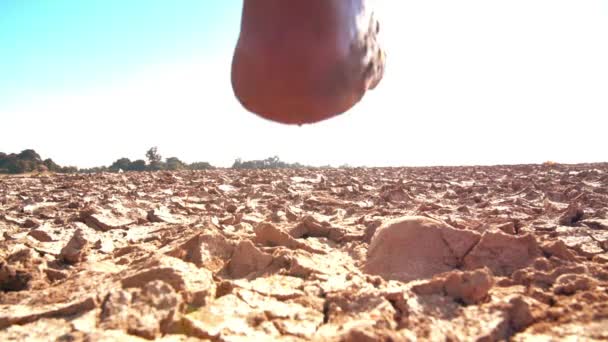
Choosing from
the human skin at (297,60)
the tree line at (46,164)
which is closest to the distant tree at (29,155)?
the tree line at (46,164)

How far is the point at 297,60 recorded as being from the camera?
0.70 m

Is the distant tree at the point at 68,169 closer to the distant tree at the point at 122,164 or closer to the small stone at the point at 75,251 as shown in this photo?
the distant tree at the point at 122,164

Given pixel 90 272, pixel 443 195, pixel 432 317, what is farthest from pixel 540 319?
pixel 443 195

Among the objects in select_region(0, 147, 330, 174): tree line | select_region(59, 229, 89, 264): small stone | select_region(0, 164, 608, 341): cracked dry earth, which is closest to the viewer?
select_region(0, 164, 608, 341): cracked dry earth

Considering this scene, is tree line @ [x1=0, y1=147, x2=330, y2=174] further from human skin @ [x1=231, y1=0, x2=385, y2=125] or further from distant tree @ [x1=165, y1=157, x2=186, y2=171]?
human skin @ [x1=231, y1=0, x2=385, y2=125]

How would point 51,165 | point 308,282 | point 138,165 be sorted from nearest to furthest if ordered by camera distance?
point 308,282
point 51,165
point 138,165

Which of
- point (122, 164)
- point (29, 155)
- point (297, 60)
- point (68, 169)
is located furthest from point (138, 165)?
point (297, 60)

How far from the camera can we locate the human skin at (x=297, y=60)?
0.71 meters

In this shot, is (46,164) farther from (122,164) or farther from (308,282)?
(308,282)

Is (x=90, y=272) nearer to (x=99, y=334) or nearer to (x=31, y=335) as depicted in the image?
(x=31, y=335)

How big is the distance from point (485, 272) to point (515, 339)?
0.76ft

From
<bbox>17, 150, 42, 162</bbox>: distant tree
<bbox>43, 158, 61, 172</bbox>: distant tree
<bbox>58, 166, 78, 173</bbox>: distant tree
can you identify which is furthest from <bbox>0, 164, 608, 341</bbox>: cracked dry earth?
<bbox>17, 150, 42, 162</bbox>: distant tree

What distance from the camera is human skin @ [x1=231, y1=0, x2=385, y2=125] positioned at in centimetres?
71

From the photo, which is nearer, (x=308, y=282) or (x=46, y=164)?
(x=308, y=282)
